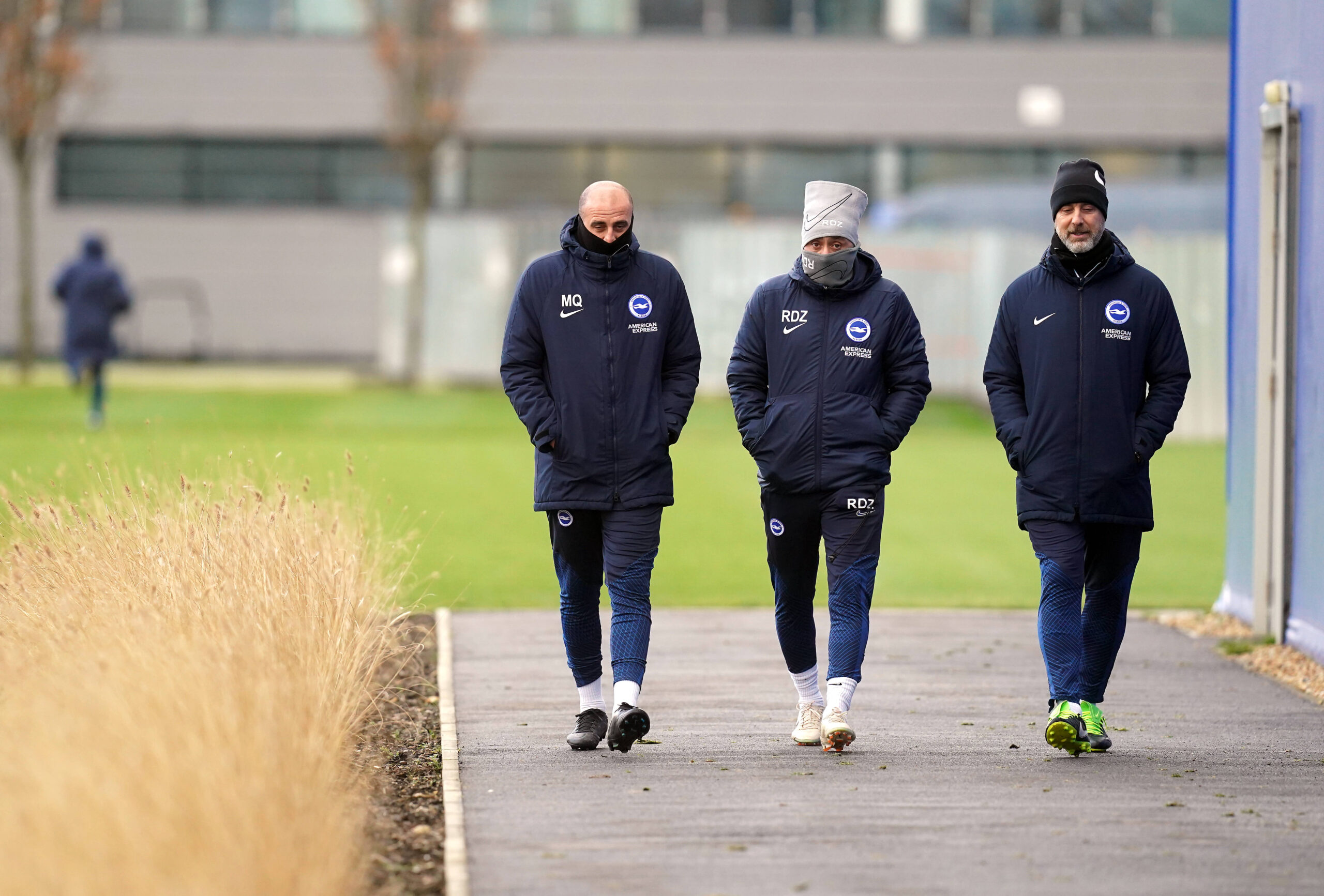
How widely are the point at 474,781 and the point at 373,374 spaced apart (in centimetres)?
2490

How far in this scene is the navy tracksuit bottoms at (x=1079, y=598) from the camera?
7133mm

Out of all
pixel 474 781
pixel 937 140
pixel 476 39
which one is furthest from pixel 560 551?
pixel 937 140

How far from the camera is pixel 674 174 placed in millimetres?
38250

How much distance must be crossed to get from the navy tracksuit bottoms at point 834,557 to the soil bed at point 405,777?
1404 mm

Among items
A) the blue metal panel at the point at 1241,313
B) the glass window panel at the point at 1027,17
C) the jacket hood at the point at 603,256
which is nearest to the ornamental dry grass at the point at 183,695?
the jacket hood at the point at 603,256

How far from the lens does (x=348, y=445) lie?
1994 cm

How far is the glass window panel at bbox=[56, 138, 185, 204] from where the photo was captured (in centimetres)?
3828

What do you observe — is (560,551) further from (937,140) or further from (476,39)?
(937,140)

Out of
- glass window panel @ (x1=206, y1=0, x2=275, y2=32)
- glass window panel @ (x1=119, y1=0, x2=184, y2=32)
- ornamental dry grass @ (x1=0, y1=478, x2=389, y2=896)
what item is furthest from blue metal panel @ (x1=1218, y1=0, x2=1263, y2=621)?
glass window panel @ (x1=119, y1=0, x2=184, y2=32)

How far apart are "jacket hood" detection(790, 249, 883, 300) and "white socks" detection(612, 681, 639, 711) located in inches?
60.8

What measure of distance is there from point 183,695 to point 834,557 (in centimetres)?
267

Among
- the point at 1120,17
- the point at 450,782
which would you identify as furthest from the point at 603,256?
the point at 1120,17

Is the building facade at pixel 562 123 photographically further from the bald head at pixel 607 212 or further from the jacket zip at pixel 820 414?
the jacket zip at pixel 820 414

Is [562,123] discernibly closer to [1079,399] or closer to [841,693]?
[1079,399]
